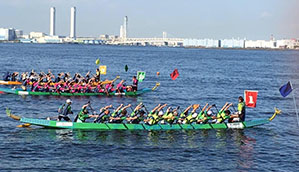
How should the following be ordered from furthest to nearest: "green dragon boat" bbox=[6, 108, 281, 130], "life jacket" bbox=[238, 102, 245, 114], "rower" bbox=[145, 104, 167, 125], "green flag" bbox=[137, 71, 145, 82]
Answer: "green flag" bbox=[137, 71, 145, 82] → "life jacket" bbox=[238, 102, 245, 114] → "rower" bbox=[145, 104, 167, 125] → "green dragon boat" bbox=[6, 108, 281, 130]

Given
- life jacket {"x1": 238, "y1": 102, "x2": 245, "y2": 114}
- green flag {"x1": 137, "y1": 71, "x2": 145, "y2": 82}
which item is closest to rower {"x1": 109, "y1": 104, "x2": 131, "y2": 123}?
life jacket {"x1": 238, "y1": 102, "x2": 245, "y2": 114}

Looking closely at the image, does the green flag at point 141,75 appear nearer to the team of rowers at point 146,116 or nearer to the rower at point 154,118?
the team of rowers at point 146,116

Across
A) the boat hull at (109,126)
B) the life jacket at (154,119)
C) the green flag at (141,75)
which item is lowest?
the boat hull at (109,126)

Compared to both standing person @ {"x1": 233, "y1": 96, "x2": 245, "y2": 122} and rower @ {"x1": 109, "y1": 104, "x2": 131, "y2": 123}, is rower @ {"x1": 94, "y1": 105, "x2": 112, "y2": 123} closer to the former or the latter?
rower @ {"x1": 109, "y1": 104, "x2": 131, "y2": 123}

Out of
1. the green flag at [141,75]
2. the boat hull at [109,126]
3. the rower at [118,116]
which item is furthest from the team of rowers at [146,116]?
the green flag at [141,75]

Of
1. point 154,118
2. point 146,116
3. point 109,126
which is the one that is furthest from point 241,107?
point 109,126

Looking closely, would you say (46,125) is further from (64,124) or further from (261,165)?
(261,165)

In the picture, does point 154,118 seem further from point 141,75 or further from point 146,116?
point 141,75

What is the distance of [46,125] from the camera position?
110 ft

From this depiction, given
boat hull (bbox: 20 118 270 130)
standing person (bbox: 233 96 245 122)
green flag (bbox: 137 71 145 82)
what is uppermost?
green flag (bbox: 137 71 145 82)

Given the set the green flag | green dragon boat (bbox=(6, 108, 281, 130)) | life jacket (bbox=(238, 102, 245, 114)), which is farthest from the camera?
the green flag

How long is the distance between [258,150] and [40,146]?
13694mm

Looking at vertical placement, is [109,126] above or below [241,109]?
below

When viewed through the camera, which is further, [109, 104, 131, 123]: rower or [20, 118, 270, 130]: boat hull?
[109, 104, 131, 123]: rower
